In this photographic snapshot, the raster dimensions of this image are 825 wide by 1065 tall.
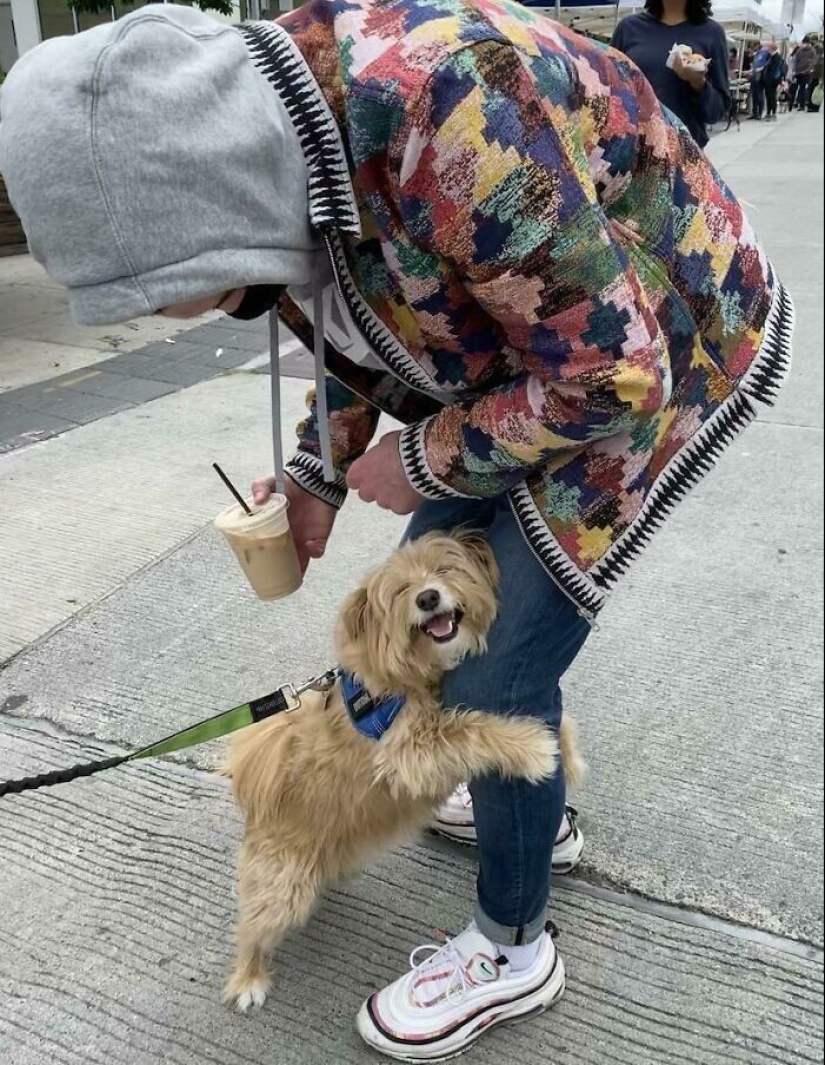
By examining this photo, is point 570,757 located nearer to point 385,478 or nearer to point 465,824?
point 465,824

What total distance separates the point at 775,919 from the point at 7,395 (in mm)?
5045

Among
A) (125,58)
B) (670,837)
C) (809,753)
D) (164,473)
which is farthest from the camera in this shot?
(164,473)

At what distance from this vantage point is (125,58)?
1.11m

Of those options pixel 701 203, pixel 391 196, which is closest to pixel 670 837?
pixel 701 203

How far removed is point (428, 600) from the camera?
1.72m

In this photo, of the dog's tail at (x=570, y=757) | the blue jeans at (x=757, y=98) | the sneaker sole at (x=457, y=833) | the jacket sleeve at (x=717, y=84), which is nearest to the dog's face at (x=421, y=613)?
the dog's tail at (x=570, y=757)

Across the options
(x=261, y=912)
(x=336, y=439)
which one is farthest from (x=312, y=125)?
(x=261, y=912)

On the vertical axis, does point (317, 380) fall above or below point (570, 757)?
above

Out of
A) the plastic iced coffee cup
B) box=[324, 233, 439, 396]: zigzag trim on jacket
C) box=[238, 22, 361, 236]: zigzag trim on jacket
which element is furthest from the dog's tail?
box=[238, 22, 361, 236]: zigzag trim on jacket

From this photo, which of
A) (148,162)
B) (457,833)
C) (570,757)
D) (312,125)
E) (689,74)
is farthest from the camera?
(689,74)

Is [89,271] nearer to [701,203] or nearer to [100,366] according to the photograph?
[701,203]

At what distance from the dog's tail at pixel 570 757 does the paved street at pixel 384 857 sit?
0.19m

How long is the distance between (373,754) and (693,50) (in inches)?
198

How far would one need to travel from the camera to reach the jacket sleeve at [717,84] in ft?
17.4
